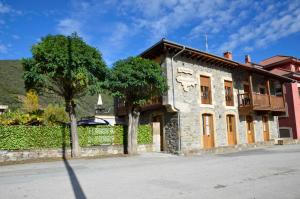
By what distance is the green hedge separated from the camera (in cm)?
1250

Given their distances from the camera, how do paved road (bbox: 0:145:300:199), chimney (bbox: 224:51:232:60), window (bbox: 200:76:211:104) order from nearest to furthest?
paved road (bbox: 0:145:300:199) < window (bbox: 200:76:211:104) < chimney (bbox: 224:51:232:60)

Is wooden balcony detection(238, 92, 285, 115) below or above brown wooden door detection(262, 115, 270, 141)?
above

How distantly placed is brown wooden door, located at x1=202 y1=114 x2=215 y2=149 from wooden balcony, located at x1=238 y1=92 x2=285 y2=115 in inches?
126

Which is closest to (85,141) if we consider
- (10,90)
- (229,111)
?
(229,111)

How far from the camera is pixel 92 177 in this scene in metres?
8.02

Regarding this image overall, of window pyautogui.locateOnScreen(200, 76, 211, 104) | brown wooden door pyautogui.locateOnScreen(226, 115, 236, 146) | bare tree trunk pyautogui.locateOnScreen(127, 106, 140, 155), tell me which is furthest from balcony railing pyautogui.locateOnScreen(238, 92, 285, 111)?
bare tree trunk pyautogui.locateOnScreen(127, 106, 140, 155)

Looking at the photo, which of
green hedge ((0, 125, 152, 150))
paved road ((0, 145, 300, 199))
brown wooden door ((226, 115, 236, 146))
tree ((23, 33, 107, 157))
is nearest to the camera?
paved road ((0, 145, 300, 199))

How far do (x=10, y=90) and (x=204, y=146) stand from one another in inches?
2038

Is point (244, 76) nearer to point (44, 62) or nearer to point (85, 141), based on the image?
point (85, 141)

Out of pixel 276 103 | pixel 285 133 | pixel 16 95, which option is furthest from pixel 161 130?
pixel 16 95

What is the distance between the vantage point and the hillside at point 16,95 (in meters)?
50.8

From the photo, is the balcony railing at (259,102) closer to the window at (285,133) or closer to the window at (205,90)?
the window at (205,90)

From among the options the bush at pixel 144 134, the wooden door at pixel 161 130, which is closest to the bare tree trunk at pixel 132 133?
the bush at pixel 144 134

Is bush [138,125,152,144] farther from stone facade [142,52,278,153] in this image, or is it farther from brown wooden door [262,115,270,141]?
brown wooden door [262,115,270,141]
